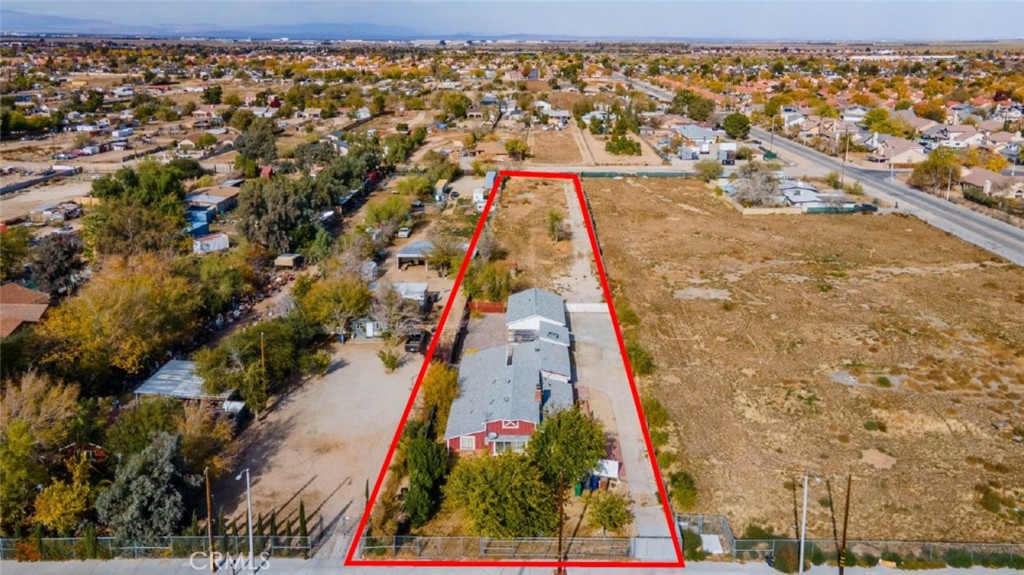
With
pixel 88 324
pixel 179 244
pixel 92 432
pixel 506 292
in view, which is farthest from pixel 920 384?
pixel 179 244

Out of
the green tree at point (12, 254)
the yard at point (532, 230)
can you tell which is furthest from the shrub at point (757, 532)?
the green tree at point (12, 254)

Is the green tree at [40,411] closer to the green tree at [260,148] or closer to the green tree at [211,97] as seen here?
the green tree at [260,148]

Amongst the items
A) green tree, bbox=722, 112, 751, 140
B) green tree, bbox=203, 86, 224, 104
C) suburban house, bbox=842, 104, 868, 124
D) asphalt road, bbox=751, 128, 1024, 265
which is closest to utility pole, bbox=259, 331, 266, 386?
asphalt road, bbox=751, 128, 1024, 265

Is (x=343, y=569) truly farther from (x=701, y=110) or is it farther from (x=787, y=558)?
(x=701, y=110)

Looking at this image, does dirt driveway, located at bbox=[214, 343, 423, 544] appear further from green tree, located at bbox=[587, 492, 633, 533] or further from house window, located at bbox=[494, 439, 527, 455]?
Result: green tree, located at bbox=[587, 492, 633, 533]

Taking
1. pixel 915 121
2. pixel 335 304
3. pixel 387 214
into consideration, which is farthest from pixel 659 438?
pixel 915 121
